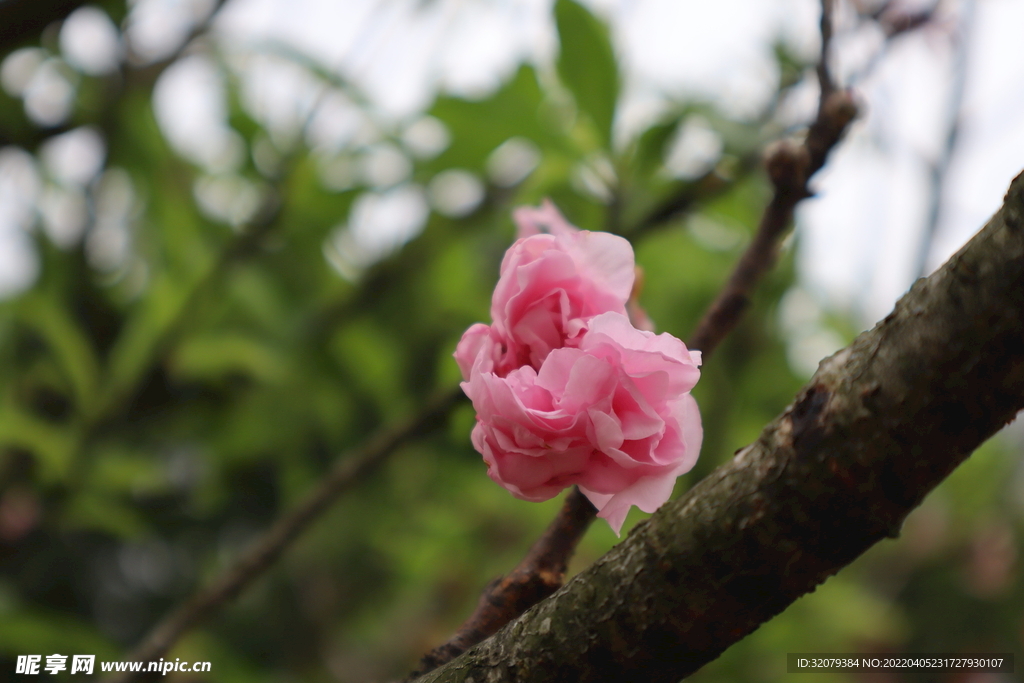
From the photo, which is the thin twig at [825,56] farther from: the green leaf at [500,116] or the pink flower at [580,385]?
Answer: the green leaf at [500,116]

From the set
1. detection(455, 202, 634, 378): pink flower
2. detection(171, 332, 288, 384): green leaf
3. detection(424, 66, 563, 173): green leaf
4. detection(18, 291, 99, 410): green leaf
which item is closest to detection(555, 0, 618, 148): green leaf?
detection(424, 66, 563, 173): green leaf

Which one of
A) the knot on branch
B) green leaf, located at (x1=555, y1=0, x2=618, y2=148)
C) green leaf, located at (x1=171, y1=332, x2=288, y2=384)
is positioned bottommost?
green leaf, located at (x1=171, y1=332, x2=288, y2=384)

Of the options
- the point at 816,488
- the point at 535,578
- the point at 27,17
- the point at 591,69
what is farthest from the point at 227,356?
the point at 816,488

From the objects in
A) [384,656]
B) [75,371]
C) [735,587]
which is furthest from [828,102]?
[384,656]

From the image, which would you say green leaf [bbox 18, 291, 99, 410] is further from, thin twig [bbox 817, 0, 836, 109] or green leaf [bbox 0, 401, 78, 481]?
thin twig [bbox 817, 0, 836, 109]

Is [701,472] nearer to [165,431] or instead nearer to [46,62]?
[165,431]

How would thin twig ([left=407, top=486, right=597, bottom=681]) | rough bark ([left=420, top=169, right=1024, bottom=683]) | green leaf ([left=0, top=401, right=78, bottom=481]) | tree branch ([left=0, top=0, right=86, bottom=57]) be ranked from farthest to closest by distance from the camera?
green leaf ([left=0, top=401, right=78, bottom=481]), tree branch ([left=0, top=0, right=86, bottom=57]), thin twig ([left=407, top=486, right=597, bottom=681]), rough bark ([left=420, top=169, right=1024, bottom=683])
